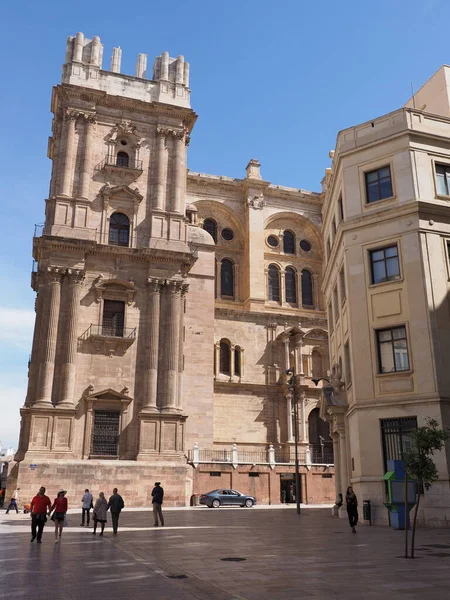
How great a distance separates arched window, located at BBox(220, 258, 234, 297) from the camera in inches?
2253

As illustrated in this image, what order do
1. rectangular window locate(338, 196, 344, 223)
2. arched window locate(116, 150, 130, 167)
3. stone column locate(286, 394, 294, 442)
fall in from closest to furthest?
rectangular window locate(338, 196, 344, 223), arched window locate(116, 150, 130, 167), stone column locate(286, 394, 294, 442)

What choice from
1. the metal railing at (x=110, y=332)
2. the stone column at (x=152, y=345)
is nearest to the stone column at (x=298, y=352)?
the stone column at (x=152, y=345)

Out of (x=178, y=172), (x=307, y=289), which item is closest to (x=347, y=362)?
(x=178, y=172)

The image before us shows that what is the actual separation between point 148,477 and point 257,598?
25.5 m

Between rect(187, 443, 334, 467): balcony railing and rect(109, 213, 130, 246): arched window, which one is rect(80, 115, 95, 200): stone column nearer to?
rect(109, 213, 130, 246): arched window

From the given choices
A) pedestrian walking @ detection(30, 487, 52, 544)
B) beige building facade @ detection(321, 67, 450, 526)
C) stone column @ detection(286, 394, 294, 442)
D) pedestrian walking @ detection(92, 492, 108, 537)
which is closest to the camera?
pedestrian walking @ detection(30, 487, 52, 544)

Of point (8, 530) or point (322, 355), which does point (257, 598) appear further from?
point (322, 355)

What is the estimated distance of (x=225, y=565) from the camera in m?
11.8

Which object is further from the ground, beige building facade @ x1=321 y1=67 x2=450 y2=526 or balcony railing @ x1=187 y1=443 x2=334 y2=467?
beige building facade @ x1=321 y1=67 x2=450 y2=526

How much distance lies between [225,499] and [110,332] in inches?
470

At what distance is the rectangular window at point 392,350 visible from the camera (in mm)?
22953

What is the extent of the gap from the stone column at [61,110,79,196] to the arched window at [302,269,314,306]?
2775 centimetres

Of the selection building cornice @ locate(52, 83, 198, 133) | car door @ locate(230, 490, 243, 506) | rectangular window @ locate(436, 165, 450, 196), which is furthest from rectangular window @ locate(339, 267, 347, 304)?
building cornice @ locate(52, 83, 198, 133)

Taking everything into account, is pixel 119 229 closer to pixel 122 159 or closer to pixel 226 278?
pixel 122 159
